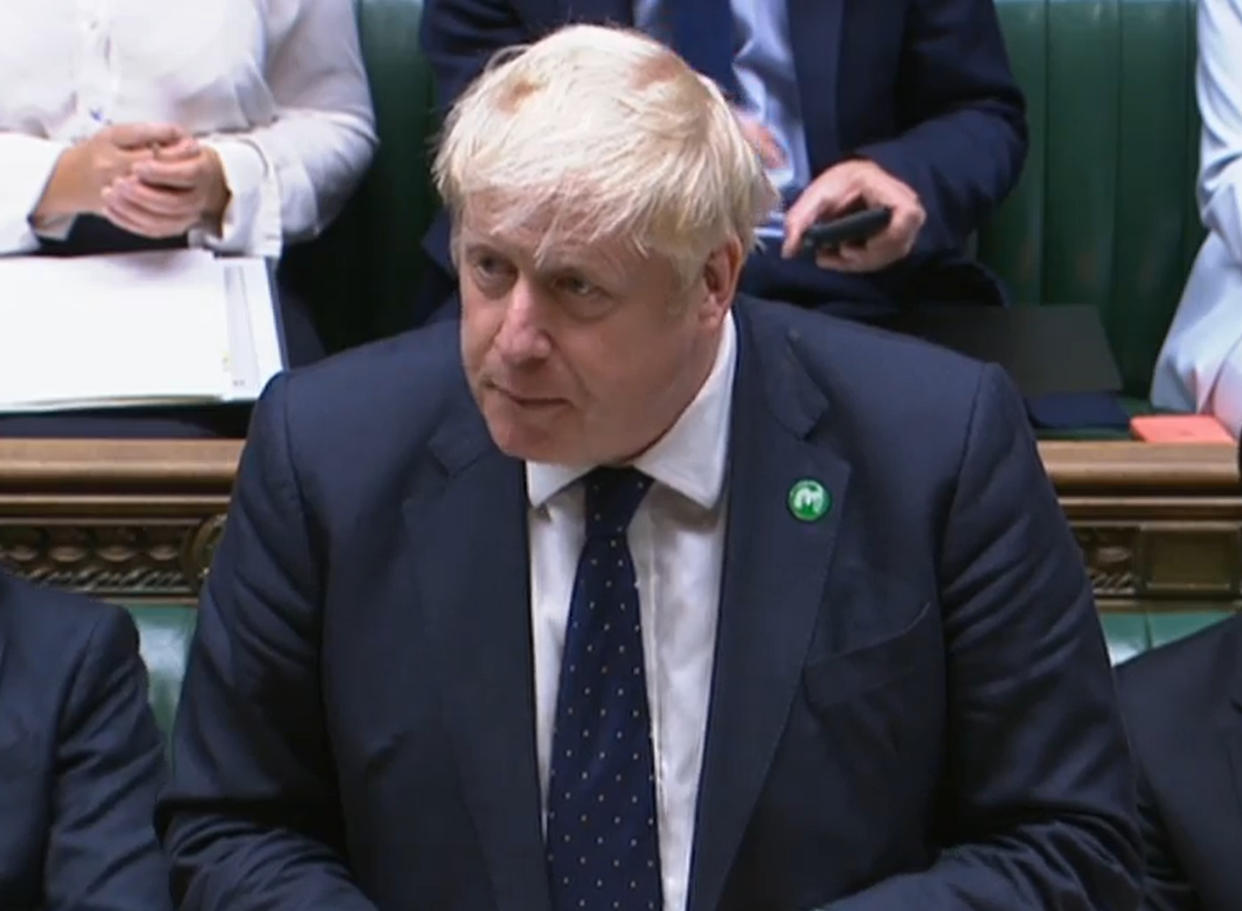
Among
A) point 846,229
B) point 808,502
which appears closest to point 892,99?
point 846,229

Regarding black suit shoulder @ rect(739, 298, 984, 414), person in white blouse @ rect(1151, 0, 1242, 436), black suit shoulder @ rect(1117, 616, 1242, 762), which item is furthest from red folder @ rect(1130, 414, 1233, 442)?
black suit shoulder @ rect(739, 298, 984, 414)

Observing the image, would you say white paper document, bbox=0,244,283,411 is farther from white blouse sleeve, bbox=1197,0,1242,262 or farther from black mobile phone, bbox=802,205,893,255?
white blouse sleeve, bbox=1197,0,1242,262

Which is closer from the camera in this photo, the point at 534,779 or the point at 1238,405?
the point at 534,779

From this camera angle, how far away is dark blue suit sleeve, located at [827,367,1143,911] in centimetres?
129

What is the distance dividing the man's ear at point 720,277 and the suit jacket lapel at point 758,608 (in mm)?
103

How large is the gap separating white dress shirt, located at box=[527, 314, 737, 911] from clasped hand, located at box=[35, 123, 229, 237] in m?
0.81

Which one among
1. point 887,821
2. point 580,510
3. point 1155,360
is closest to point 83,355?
point 580,510

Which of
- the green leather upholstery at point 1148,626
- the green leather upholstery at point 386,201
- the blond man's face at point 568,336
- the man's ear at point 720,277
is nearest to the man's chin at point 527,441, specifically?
the blond man's face at point 568,336

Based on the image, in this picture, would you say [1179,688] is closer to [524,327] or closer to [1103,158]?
[524,327]

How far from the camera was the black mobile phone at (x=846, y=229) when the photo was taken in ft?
6.05

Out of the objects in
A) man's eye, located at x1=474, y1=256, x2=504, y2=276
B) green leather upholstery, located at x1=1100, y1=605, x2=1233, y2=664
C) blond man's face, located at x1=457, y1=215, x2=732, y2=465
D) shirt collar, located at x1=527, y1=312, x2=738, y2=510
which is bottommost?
green leather upholstery, located at x1=1100, y1=605, x2=1233, y2=664

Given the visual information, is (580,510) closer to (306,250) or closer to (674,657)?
(674,657)

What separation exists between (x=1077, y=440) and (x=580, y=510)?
858mm

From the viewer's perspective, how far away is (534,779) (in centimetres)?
129
